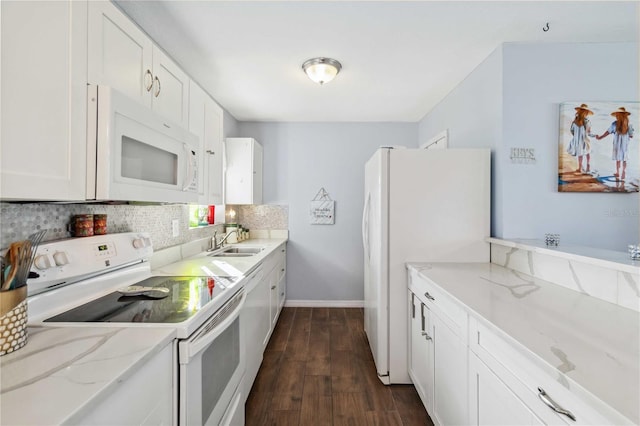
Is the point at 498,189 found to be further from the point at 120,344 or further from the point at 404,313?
the point at 120,344

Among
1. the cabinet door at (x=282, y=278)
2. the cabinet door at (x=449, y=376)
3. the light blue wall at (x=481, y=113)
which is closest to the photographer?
the cabinet door at (x=449, y=376)

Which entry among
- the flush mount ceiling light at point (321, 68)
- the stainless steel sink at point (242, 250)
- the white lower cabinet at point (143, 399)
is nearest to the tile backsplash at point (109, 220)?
the stainless steel sink at point (242, 250)

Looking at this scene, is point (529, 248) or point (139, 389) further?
point (529, 248)

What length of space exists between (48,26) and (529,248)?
2.35m

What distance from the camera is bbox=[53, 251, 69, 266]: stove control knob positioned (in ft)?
3.77

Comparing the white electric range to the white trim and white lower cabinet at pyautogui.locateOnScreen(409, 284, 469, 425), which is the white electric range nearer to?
white lower cabinet at pyautogui.locateOnScreen(409, 284, 469, 425)

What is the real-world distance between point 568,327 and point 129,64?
1993 mm

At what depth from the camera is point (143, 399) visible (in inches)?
31.7

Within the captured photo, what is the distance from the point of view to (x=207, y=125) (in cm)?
214

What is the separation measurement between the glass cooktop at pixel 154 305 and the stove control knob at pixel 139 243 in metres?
0.22

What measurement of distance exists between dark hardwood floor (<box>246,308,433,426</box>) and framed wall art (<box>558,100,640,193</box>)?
189 centimetres

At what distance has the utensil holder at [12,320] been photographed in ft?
2.53

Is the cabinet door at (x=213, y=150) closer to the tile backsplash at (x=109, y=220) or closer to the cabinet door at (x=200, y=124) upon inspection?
the cabinet door at (x=200, y=124)

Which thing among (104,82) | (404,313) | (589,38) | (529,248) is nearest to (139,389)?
(104,82)
